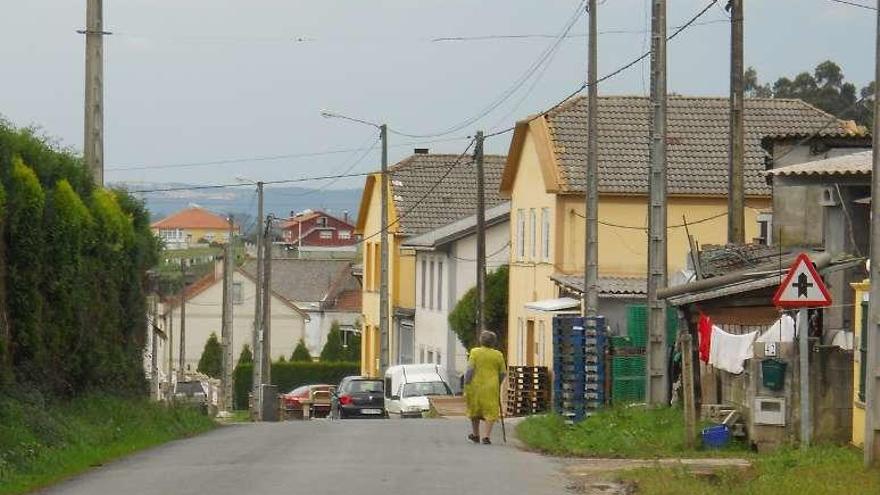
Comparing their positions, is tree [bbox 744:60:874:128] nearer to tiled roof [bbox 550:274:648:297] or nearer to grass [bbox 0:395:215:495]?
tiled roof [bbox 550:274:648:297]

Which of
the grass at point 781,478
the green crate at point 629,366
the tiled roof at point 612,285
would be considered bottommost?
the grass at point 781,478

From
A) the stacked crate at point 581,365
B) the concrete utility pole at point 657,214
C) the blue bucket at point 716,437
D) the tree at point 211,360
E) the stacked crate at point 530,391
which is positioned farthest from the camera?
the tree at point 211,360

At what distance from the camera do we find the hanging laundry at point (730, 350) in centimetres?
2341

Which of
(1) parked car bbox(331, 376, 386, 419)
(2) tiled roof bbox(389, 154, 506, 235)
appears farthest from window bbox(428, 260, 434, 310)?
(1) parked car bbox(331, 376, 386, 419)

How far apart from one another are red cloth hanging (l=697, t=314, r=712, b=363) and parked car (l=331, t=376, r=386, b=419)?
2618 cm

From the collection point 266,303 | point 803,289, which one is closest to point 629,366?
point 803,289

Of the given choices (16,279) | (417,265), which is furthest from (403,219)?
(16,279)

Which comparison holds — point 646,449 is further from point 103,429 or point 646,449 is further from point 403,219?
point 403,219

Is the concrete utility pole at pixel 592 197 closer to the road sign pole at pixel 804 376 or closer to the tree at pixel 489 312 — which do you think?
the road sign pole at pixel 804 376

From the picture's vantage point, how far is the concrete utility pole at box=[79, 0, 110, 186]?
28.1 meters

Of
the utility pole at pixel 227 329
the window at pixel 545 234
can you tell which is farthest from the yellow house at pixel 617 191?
the utility pole at pixel 227 329

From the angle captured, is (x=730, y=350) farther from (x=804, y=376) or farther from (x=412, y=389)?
(x=412, y=389)

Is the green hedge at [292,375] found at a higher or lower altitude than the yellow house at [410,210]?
lower

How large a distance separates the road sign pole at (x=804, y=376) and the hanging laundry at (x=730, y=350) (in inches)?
94.1
